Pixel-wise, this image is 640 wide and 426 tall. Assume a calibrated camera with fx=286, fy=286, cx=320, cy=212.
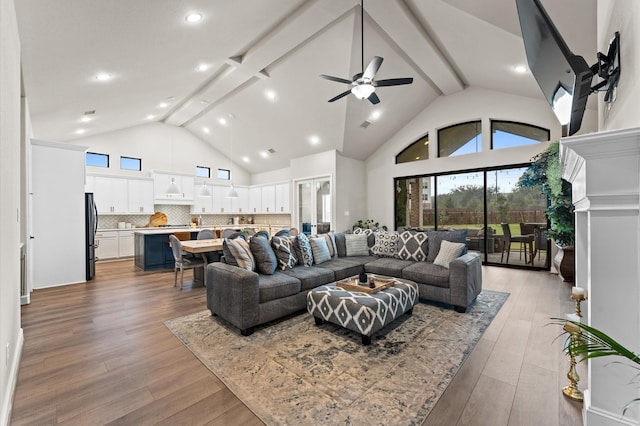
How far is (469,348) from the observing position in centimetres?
262

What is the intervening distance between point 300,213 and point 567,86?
23.7 ft

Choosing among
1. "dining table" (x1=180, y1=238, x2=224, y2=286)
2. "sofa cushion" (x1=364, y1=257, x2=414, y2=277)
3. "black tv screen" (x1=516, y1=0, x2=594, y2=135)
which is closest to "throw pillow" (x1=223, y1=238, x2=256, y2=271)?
"dining table" (x1=180, y1=238, x2=224, y2=286)

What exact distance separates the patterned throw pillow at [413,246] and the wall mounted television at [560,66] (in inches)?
98.8

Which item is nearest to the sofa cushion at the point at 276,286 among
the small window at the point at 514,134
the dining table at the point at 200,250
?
the dining table at the point at 200,250

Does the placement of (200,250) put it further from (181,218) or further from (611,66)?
(181,218)

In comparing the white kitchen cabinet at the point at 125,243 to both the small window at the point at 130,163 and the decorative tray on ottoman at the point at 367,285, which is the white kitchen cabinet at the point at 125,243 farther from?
the decorative tray on ottoman at the point at 367,285

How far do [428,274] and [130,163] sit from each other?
846cm

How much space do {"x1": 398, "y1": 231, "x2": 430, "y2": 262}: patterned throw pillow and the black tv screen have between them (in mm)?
2519

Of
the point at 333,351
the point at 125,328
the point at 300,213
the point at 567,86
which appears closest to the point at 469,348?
the point at 333,351

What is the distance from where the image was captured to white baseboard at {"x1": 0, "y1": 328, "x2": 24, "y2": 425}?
1637 millimetres

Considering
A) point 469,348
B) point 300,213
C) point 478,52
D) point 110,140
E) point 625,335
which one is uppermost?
point 478,52

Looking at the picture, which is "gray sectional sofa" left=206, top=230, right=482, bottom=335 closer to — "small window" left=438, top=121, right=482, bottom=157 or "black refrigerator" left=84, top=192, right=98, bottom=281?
"small window" left=438, top=121, right=482, bottom=157

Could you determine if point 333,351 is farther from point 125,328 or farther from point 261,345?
point 125,328

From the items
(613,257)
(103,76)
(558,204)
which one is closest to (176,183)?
(103,76)
